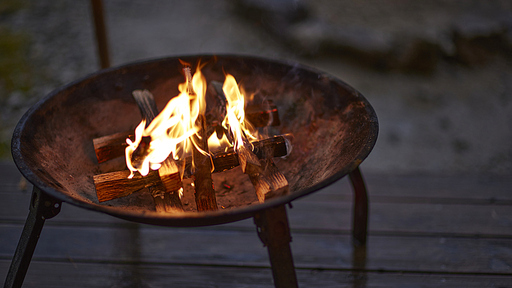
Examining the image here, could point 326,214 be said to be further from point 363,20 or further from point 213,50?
point 363,20

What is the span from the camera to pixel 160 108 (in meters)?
1.73

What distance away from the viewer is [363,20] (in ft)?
17.1

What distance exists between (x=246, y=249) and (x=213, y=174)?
47cm

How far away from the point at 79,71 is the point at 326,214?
3.13m

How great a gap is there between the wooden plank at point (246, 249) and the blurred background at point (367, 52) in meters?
1.39

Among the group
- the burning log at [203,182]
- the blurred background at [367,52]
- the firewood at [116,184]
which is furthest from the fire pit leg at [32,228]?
the blurred background at [367,52]

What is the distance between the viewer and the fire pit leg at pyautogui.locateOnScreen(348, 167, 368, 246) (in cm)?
168

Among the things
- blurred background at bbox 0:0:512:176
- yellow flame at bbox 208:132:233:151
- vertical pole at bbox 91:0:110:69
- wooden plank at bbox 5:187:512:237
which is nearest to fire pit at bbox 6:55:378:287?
yellow flame at bbox 208:132:233:151

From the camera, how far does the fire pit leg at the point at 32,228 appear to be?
1.16 meters

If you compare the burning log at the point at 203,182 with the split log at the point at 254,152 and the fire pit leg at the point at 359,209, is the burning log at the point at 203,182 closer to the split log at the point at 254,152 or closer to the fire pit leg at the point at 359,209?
the split log at the point at 254,152

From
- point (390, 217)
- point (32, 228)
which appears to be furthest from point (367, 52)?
point (32, 228)

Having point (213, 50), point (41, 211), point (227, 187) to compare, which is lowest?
point (213, 50)

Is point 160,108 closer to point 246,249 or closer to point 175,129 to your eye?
point 175,129

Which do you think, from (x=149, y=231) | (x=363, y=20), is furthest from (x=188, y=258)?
(x=363, y=20)
